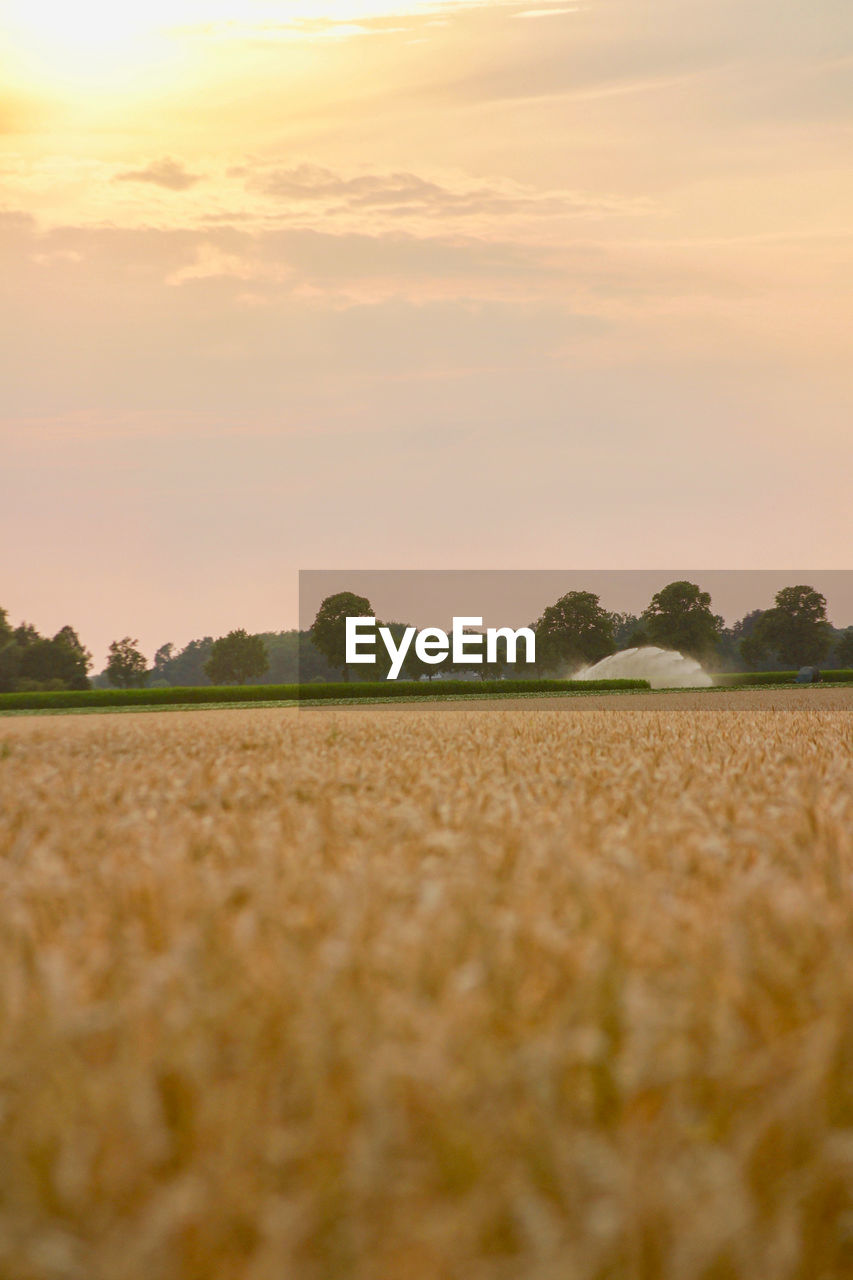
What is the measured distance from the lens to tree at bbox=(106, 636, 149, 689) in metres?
101

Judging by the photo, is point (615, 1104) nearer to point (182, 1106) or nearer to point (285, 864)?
point (182, 1106)

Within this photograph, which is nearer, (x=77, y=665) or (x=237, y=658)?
(x=77, y=665)

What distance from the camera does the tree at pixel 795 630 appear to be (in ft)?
357

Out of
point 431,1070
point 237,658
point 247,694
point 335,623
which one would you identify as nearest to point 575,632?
point 335,623

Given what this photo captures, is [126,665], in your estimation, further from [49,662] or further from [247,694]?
[247,694]

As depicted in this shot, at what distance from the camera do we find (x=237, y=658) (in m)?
116

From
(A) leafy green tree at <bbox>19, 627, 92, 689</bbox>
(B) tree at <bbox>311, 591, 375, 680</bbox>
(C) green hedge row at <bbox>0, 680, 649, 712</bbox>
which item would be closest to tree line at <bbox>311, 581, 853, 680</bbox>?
(B) tree at <bbox>311, 591, 375, 680</bbox>

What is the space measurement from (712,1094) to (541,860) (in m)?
1.36

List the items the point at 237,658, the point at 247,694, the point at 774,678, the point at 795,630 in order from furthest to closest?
the point at 237,658, the point at 795,630, the point at 774,678, the point at 247,694

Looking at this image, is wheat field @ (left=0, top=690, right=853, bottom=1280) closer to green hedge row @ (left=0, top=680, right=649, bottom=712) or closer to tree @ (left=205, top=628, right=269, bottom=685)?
green hedge row @ (left=0, top=680, right=649, bottom=712)

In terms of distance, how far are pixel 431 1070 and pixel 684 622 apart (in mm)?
→ 102938

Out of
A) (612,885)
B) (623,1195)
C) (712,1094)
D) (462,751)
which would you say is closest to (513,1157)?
(623,1195)

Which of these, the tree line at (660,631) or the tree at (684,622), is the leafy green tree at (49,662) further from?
the tree at (684,622)

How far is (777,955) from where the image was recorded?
7.34ft
